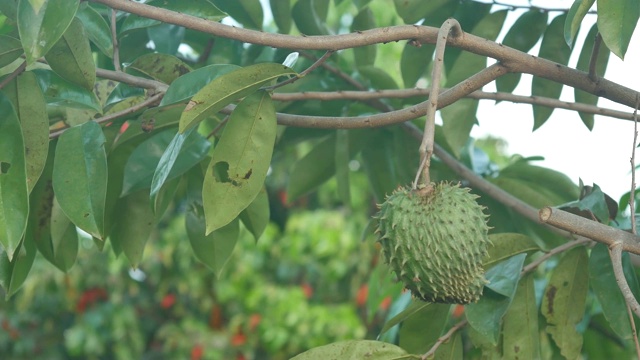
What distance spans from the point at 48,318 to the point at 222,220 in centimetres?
446

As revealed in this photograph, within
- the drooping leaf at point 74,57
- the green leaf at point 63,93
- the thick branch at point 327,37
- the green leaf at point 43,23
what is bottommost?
the green leaf at point 63,93

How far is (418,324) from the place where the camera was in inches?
46.2

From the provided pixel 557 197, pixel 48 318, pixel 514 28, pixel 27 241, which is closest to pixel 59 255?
pixel 27 241

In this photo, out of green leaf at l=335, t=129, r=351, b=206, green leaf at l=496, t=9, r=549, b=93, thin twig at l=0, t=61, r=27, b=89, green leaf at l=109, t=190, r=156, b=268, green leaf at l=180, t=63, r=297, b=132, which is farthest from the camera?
green leaf at l=335, t=129, r=351, b=206

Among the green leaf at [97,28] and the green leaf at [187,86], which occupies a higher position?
the green leaf at [187,86]

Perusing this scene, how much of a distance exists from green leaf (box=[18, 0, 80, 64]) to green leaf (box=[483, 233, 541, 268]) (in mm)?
616

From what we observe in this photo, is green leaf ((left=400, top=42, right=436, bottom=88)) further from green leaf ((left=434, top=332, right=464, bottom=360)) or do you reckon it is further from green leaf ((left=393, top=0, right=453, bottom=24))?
green leaf ((left=434, top=332, right=464, bottom=360))

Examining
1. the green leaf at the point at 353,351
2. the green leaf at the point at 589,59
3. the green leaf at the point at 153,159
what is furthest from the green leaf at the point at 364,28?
the green leaf at the point at 353,351

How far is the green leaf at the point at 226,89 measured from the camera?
0.87 meters

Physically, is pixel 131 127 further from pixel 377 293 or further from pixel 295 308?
pixel 295 308

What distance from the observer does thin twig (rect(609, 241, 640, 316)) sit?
0.76m

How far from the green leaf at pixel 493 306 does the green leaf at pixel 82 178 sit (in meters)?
0.45

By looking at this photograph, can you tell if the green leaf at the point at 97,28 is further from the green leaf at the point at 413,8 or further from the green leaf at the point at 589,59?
the green leaf at the point at 589,59

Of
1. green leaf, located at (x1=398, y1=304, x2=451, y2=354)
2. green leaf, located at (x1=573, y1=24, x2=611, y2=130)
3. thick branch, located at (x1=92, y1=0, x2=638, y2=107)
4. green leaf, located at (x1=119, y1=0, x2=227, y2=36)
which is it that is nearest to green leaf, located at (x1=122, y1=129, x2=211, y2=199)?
green leaf, located at (x1=119, y1=0, x2=227, y2=36)
